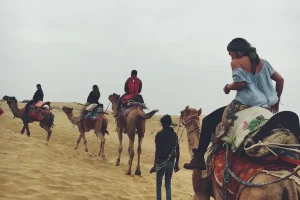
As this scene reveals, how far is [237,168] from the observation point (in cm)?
385

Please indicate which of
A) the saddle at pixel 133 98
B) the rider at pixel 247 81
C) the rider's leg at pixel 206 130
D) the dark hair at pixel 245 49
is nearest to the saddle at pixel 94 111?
the saddle at pixel 133 98

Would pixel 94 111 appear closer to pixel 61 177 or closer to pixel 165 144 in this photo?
pixel 61 177

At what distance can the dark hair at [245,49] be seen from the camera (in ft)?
14.0

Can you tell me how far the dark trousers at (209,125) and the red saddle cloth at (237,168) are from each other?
1.53 ft

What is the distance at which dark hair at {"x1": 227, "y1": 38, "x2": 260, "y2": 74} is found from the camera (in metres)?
4.27

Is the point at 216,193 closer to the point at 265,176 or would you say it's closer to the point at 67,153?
the point at 265,176

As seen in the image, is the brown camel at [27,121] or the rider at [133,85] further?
the brown camel at [27,121]

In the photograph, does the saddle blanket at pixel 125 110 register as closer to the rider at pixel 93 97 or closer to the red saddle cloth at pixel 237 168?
the rider at pixel 93 97

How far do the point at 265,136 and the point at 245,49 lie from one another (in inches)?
48.2

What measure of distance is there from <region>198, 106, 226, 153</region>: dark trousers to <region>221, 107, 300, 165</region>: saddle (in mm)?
672

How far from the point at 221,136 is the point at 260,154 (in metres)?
0.77

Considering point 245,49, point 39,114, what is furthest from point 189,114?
point 39,114

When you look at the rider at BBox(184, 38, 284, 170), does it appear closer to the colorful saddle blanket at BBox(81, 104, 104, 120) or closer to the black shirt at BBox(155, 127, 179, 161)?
the black shirt at BBox(155, 127, 179, 161)

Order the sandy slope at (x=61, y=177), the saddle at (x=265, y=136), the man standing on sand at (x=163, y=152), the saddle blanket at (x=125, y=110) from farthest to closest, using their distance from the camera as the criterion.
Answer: the saddle blanket at (x=125, y=110) < the man standing on sand at (x=163, y=152) < the sandy slope at (x=61, y=177) < the saddle at (x=265, y=136)
